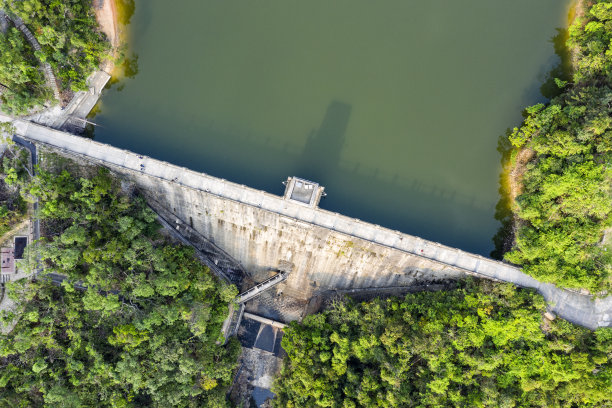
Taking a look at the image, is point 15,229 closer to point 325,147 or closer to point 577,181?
point 325,147

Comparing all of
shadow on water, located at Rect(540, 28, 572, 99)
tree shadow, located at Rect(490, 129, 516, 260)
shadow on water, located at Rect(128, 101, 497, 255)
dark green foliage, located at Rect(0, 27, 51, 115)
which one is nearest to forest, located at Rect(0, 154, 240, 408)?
dark green foliage, located at Rect(0, 27, 51, 115)

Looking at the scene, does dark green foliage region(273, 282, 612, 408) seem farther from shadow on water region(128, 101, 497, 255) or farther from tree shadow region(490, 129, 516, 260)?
shadow on water region(128, 101, 497, 255)

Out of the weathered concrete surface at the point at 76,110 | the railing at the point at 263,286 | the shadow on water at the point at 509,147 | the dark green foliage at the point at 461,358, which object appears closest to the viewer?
the dark green foliage at the point at 461,358

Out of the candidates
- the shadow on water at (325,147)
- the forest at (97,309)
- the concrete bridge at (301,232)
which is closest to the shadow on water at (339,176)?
the shadow on water at (325,147)

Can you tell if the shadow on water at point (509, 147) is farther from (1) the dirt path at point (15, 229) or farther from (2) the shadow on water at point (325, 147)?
(1) the dirt path at point (15, 229)

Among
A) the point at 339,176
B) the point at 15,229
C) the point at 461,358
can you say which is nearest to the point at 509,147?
the point at 339,176

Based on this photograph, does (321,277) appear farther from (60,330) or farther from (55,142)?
(55,142)
